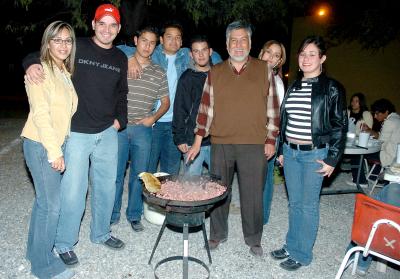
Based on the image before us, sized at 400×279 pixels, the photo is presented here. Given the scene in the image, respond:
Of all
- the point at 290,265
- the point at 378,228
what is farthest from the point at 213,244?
the point at 378,228

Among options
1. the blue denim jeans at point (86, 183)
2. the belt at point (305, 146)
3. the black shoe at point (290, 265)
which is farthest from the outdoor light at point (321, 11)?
the blue denim jeans at point (86, 183)

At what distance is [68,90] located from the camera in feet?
11.2

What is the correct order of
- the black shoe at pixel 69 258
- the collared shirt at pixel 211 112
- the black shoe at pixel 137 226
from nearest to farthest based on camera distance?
the black shoe at pixel 69 258, the collared shirt at pixel 211 112, the black shoe at pixel 137 226

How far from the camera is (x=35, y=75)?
3111 millimetres

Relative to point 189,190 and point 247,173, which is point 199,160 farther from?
point 189,190

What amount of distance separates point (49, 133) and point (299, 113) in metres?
2.40

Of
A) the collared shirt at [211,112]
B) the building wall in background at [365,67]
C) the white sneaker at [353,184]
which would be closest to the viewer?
the collared shirt at [211,112]

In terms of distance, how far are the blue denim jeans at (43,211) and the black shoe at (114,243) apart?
69 centimetres

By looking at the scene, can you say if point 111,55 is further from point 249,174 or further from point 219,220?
point 219,220

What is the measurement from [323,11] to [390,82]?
124 inches

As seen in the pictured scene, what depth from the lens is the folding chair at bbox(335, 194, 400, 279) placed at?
2.94 meters

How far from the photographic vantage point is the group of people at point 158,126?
3352mm

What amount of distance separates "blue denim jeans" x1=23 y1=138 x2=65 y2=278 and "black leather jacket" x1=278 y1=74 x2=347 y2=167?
8.27 feet

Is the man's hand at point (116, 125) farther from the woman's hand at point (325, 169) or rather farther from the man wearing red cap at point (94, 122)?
the woman's hand at point (325, 169)
